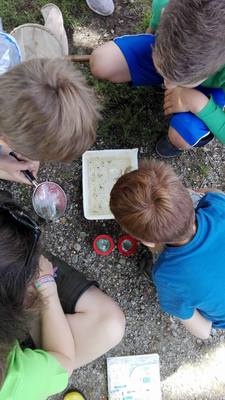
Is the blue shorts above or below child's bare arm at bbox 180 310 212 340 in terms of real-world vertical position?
above

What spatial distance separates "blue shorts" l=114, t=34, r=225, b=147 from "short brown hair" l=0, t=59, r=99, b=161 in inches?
21.4

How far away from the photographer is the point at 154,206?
1.39 meters

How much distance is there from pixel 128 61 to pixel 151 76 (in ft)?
0.40

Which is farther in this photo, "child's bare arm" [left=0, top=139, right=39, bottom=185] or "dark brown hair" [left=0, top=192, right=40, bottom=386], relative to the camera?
"child's bare arm" [left=0, top=139, right=39, bottom=185]

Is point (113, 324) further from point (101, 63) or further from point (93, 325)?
point (101, 63)

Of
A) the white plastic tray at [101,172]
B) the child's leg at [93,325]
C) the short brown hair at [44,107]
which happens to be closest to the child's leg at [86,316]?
the child's leg at [93,325]

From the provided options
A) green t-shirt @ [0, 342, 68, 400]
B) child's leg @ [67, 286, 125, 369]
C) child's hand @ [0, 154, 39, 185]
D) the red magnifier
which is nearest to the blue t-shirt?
child's leg @ [67, 286, 125, 369]

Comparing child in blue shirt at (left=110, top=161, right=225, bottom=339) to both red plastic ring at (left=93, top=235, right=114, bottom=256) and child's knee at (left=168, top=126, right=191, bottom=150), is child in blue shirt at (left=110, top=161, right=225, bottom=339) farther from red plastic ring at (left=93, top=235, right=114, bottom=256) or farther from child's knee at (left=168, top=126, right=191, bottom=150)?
red plastic ring at (left=93, top=235, right=114, bottom=256)

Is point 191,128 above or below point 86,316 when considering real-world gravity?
above

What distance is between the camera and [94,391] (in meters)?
1.93

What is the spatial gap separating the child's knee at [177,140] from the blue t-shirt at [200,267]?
0.34 meters

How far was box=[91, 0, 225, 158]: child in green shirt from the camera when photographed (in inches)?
53.3

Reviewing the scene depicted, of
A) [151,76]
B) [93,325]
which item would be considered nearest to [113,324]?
[93,325]

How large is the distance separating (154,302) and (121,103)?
0.99 metres
